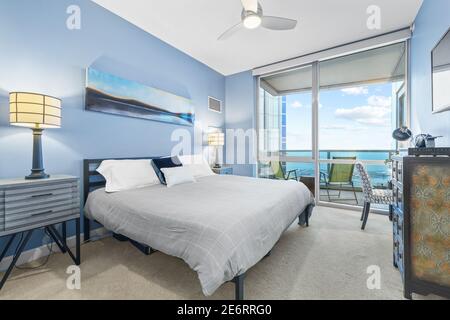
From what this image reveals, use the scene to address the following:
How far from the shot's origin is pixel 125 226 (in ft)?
5.81

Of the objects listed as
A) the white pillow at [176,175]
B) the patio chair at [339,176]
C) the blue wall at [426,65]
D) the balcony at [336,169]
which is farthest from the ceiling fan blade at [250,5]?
the patio chair at [339,176]

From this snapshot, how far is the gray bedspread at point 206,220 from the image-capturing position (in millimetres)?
1233

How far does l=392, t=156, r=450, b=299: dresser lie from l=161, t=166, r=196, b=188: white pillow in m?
2.27

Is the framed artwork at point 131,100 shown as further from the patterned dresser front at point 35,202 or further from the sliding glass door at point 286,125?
the sliding glass door at point 286,125

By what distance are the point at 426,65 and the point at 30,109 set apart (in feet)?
13.6

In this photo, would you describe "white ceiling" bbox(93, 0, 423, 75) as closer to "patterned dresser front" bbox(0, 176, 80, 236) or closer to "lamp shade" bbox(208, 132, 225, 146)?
"lamp shade" bbox(208, 132, 225, 146)

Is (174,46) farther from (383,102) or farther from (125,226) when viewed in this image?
(383,102)

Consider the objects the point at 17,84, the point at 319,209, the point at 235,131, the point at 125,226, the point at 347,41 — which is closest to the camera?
the point at 125,226

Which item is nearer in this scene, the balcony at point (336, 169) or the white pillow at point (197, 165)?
the white pillow at point (197, 165)

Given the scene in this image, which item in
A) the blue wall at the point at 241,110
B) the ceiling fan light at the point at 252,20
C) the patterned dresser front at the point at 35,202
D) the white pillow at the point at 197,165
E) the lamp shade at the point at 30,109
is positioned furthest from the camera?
the blue wall at the point at 241,110

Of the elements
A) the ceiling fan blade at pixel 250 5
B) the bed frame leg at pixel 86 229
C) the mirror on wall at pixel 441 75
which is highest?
the ceiling fan blade at pixel 250 5

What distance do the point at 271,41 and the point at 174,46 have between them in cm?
168

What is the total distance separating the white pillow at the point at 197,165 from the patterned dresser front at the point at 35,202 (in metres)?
1.55
